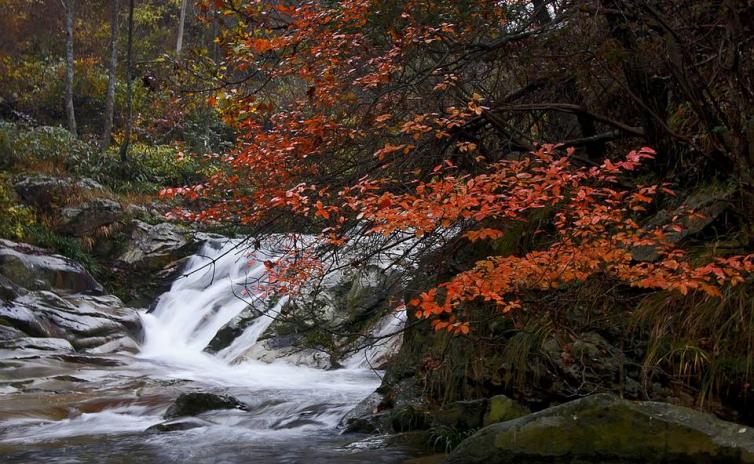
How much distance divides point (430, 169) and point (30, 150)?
1488 cm

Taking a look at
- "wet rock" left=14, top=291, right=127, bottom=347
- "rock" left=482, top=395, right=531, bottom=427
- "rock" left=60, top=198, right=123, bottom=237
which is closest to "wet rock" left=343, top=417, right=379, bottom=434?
"rock" left=482, top=395, right=531, bottom=427

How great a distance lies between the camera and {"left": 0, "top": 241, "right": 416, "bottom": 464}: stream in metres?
6.12

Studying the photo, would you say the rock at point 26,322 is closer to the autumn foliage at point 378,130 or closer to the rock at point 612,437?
the autumn foliage at point 378,130

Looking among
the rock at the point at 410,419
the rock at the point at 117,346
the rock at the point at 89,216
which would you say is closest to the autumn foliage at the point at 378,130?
the rock at the point at 410,419

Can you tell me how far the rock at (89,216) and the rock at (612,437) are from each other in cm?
1379

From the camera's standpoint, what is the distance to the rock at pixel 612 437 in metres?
3.74

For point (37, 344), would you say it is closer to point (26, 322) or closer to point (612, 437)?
point (26, 322)

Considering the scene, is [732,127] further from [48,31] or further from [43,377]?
[48,31]

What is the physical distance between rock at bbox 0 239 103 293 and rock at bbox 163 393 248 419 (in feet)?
22.2

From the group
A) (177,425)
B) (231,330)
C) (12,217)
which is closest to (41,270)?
(12,217)

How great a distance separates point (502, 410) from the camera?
5422 mm

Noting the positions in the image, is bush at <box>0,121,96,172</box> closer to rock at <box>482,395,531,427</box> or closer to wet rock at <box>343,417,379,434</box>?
wet rock at <box>343,417,379,434</box>

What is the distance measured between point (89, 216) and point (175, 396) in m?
8.94

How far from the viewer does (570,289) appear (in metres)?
5.35
